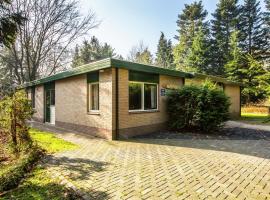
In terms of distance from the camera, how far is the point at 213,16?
124 ft

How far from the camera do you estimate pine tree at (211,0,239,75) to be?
35.1 meters

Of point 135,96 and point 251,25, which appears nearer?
point 135,96

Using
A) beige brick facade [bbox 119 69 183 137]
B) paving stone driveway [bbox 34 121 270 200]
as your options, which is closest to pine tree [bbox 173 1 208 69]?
beige brick facade [bbox 119 69 183 137]

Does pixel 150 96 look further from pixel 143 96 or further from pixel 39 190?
pixel 39 190

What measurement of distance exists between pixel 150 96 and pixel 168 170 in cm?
597

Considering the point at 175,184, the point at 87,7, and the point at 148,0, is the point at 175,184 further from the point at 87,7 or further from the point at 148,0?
the point at 87,7

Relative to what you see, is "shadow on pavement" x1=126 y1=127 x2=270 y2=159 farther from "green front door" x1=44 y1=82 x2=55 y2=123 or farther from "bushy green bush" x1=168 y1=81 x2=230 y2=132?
"green front door" x1=44 y1=82 x2=55 y2=123

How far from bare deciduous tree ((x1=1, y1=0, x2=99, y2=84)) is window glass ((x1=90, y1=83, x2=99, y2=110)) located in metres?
17.0

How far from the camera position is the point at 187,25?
40500 mm

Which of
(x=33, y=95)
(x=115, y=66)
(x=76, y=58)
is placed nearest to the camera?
(x=115, y=66)

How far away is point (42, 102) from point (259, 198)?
14506 millimetres

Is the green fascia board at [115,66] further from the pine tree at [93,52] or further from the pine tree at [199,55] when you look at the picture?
the pine tree at [93,52]

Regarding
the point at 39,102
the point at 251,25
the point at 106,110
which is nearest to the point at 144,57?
the point at 251,25

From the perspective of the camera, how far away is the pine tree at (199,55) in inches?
1268
